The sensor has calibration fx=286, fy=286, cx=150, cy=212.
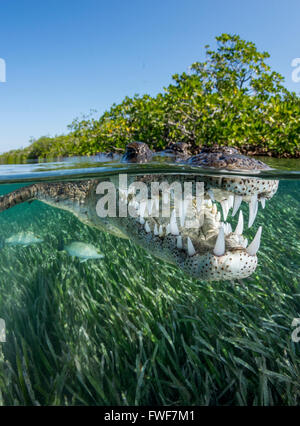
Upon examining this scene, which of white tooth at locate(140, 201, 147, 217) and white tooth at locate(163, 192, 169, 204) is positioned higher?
white tooth at locate(163, 192, 169, 204)

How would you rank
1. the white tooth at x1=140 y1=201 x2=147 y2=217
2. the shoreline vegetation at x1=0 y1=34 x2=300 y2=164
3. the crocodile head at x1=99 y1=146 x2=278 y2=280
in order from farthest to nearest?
the shoreline vegetation at x1=0 y1=34 x2=300 y2=164 < the white tooth at x1=140 y1=201 x2=147 y2=217 < the crocodile head at x1=99 y1=146 x2=278 y2=280

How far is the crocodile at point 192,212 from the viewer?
2.16 meters

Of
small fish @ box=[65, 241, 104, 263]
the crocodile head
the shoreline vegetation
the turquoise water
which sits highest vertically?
the shoreline vegetation

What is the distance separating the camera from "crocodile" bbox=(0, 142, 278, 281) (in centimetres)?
216

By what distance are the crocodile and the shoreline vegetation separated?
364 cm

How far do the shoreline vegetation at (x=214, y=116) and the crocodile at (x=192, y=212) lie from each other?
3.64 metres

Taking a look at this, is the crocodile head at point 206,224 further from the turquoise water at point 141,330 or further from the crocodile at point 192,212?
the turquoise water at point 141,330

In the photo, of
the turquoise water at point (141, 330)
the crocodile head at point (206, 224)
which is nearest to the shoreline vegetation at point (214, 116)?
the turquoise water at point (141, 330)

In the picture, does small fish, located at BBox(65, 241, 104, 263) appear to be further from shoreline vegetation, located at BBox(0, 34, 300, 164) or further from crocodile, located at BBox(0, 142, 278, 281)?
shoreline vegetation, located at BBox(0, 34, 300, 164)

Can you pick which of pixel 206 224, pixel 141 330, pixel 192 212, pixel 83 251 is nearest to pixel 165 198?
pixel 192 212

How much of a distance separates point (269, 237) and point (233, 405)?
436 centimetres

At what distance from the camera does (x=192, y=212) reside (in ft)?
10.4

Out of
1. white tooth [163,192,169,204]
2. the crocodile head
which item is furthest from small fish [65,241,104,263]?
white tooth [163,192,169,204]
